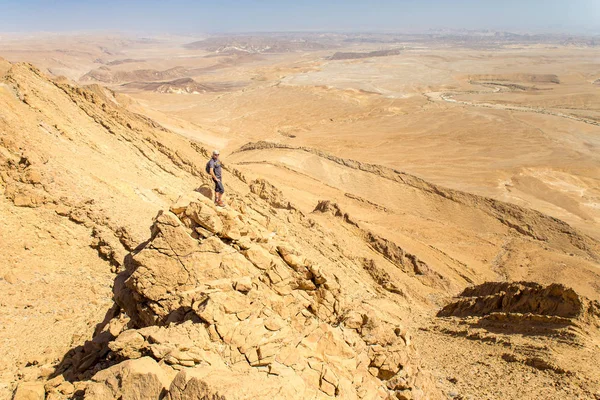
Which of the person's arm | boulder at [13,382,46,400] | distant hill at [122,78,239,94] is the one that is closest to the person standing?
the person's arm

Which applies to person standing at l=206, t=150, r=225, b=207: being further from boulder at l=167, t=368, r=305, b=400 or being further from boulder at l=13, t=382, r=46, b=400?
boulder at l=13, t=382, r=46, b=400

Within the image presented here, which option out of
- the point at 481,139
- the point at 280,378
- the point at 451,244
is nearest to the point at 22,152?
the point at 280,378

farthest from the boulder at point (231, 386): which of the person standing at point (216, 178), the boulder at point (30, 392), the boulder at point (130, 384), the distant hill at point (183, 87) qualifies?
the distant hill at point (183, 87)

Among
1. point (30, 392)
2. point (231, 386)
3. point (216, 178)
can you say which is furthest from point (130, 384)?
point (216, 178)

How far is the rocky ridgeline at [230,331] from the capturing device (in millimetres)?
4223

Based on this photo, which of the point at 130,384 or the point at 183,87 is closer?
the point at 130,384

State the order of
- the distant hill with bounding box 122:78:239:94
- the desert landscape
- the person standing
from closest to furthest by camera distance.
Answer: the desert landscape → the person standing → the distant hill with bounding box 122:78:239:94

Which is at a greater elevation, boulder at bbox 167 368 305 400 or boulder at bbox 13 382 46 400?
boulder at bbox 167 368 305 400

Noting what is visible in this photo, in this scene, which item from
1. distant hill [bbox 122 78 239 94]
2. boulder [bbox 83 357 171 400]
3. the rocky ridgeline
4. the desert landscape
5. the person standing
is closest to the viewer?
boulder [bbox 83 357 171 400]

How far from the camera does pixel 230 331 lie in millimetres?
4797

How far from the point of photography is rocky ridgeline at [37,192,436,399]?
422 centimetres

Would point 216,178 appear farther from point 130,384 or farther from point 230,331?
point 130,384

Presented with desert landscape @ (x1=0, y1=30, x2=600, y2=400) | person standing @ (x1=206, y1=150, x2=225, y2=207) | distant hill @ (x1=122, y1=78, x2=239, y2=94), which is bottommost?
desert landscape @ (x1=0, y1=30, x2=600, y2=400)

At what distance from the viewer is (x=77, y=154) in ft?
34.3
